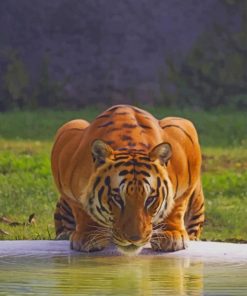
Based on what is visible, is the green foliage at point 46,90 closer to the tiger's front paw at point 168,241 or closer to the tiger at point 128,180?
the tiger at point 128,180

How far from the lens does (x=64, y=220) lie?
7906 mm

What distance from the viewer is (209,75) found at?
17469 mm

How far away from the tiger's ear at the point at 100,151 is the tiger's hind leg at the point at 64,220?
677 mm

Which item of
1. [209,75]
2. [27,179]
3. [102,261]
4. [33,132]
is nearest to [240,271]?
[102,261]

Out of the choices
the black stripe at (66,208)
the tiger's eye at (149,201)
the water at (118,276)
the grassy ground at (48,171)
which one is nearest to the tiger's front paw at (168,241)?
the water at (118,276)

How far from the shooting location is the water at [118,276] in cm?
607

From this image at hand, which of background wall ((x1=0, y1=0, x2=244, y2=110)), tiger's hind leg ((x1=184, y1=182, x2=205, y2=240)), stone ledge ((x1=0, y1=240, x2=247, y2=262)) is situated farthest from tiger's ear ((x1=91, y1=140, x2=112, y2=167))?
background wall ((x1=0, y1=0, x2=244, y2=110))

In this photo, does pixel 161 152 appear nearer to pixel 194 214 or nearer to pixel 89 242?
pixel 89 242

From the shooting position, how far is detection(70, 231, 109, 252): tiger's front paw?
723 centimetres

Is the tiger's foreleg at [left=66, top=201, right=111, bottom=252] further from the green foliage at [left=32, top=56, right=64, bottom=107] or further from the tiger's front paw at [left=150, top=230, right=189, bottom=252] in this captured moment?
the green foliage at [left=32, top=56, right=64, bottom=107]

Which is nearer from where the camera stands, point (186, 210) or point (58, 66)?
point (186, 210)

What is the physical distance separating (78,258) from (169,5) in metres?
10.9

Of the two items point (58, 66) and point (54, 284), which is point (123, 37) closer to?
point (58, 66)

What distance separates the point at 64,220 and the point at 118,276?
1.40 m
